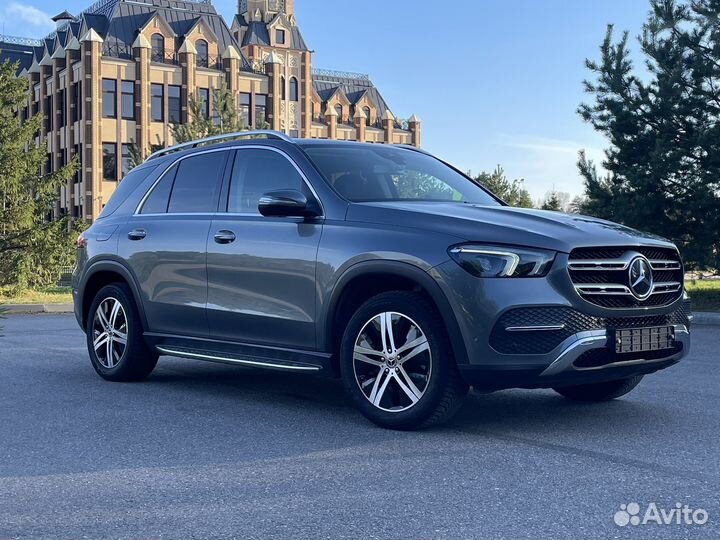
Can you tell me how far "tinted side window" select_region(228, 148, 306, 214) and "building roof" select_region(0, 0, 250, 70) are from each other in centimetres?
5028

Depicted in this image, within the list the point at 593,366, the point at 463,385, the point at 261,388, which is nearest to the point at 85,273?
the point at 261,388

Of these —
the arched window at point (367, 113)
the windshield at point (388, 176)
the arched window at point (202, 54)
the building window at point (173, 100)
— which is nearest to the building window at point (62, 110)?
the building window at point (173, 100)

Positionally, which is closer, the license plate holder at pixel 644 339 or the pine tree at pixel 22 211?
the license plate holder at pixel 644 339

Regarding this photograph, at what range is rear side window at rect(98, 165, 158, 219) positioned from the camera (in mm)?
8102

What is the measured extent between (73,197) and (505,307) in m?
53.6

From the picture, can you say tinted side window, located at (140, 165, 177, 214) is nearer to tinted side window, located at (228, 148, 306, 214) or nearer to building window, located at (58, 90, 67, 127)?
tinted side window, located at (228, 148, 306, 214)

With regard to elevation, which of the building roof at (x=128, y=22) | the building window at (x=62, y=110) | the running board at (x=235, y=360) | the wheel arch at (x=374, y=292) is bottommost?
the running board at (x=235, y=360)

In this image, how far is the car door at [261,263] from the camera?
6.09 m

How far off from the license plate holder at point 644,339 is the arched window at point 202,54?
5483cm

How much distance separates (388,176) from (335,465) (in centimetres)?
249

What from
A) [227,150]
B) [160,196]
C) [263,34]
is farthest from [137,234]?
[263,34]

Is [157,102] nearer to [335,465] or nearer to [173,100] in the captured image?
[173,100]

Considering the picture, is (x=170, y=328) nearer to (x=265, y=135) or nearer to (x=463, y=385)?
(x=265, y=135)

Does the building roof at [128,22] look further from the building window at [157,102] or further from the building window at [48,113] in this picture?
the building window at [48,113]
